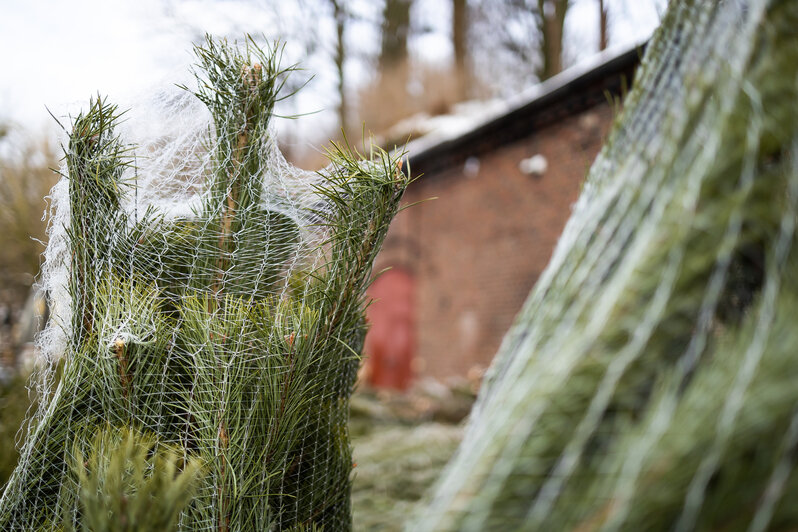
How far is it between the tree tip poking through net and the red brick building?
4587 mm

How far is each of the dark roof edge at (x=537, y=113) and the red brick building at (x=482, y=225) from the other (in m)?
0.01

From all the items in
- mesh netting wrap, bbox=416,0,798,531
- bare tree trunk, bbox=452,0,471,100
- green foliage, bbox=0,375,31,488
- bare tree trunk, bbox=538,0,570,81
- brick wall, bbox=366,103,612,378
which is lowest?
green foliage, bbox=0,375,31,488

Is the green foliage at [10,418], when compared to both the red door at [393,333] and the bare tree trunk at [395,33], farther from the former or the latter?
the bare tree trunk at [395,33]

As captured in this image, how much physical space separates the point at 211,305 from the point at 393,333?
30.2ft

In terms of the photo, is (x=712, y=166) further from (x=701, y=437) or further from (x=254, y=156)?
(x=254, y=156)

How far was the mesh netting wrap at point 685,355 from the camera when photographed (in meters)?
0.63

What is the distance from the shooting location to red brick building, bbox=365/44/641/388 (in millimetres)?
6832

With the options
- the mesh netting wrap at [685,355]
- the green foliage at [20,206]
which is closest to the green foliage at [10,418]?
the mesh netting wrap at [685,355]

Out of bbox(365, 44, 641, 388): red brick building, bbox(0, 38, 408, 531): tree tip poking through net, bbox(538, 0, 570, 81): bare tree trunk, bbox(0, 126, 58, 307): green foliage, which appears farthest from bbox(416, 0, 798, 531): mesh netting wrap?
bbox(538, 0, 570, 81): bare tree trunk

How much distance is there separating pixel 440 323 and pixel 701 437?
29.0ft

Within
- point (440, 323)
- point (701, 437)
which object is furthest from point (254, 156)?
point (440, 323)

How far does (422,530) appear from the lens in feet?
2.50

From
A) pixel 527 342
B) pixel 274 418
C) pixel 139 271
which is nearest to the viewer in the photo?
pixel 527 342

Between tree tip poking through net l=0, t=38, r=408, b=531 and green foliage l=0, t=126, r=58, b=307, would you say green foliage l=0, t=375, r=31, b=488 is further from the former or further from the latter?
green foliage l=0, t=126, r=58, b=307
